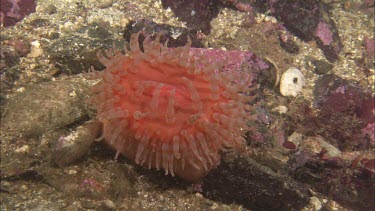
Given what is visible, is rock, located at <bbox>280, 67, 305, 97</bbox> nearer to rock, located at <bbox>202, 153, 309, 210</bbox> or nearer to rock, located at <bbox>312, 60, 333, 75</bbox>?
rock, located at <bbox>312, 60, 333, 75</bbox>

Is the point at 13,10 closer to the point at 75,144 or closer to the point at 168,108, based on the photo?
the point at 75,144

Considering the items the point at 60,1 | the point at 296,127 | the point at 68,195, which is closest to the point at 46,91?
the point at 68,195

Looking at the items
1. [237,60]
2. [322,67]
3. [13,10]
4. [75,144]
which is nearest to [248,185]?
[237,60]

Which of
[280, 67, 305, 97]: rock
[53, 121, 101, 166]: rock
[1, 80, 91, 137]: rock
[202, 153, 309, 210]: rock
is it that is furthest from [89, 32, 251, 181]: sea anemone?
[280, 67, 305, 97]: rock

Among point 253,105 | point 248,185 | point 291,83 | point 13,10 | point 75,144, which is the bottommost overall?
point 248,185

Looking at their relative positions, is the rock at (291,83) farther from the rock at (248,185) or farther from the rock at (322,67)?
the rock at (248,185)

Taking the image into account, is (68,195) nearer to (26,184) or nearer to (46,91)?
(26,184)
